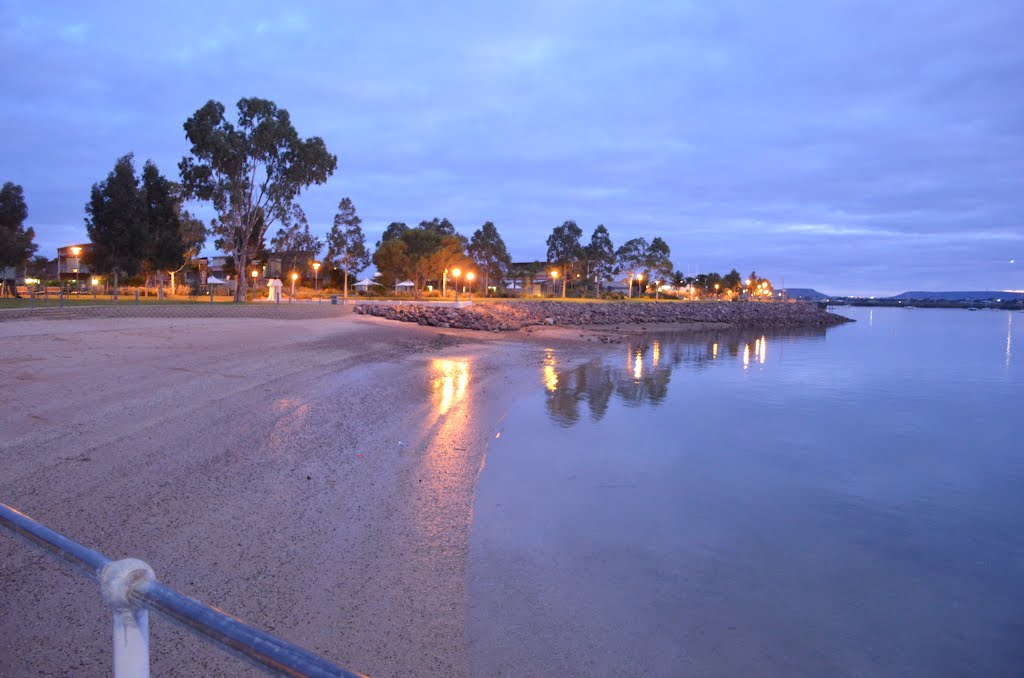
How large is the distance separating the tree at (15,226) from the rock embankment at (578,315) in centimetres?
1727

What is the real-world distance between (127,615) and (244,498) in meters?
5.32

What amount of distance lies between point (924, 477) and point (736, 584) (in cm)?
713

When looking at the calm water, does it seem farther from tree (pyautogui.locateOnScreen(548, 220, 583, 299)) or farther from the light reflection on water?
tree (pyautogui.locateOnScreen(548, 220, 583, 299))

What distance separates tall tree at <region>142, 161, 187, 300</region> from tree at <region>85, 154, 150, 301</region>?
795 mm

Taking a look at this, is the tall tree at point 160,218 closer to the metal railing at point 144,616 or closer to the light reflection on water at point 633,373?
the light reflection on water at point 633,373

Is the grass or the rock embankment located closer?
the grass

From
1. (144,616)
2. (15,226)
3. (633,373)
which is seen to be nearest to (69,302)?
(15,226)

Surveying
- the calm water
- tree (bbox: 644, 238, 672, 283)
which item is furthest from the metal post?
tree (bbox: 644, 238, 672, 283)

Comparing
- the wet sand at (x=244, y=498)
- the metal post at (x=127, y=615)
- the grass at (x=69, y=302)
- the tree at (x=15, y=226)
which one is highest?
the tree at (x=15, y=226)

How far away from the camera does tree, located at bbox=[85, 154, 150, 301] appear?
34906 millimetres

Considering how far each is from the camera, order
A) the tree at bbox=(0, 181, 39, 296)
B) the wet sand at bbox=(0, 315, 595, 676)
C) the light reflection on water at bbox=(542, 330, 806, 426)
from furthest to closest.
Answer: the tree at bbox=(0, 181, 39, 296) → the light reflection on water at bbox=(542, 330, 806, 426) → the wet sand at bbox=(0, 315, 595, 676)

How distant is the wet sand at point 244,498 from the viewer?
4230 millimetres

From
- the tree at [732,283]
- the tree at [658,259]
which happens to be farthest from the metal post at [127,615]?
the tree at [732,283]

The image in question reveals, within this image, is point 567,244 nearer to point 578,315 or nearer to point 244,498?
point 578,315
